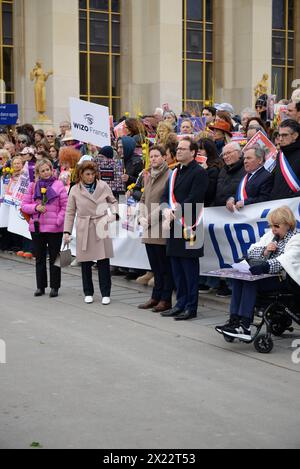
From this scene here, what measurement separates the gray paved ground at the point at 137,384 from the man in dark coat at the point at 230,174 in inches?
53.8

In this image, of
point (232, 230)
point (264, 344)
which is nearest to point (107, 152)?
point (232, 230)

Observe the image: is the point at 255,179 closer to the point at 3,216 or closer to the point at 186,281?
the point at 186,281

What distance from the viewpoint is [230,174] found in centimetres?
929

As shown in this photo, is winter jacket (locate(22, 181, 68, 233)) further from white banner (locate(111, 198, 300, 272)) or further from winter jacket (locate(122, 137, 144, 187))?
white banner (locate(111, 198, 300, 272))

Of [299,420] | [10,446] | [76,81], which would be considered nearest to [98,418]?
[10,446]

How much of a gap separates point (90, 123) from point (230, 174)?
10.2 ft

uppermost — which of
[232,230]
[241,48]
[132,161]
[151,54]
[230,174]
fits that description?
[241,48]

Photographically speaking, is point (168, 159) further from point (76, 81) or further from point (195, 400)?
point (76, 81)

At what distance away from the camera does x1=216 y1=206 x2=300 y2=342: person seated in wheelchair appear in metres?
7.23

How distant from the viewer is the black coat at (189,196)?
8.77 meters

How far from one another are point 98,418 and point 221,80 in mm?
35849

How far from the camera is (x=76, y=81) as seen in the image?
34.2 m

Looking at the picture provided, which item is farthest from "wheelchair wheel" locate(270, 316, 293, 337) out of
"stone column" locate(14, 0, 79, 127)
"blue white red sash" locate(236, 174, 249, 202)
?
"stone column" locate(14, 0, 79, 127)
